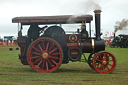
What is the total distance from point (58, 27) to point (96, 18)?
1.58m

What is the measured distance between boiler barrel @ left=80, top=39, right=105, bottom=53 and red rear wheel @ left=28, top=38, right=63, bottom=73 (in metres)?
0.96

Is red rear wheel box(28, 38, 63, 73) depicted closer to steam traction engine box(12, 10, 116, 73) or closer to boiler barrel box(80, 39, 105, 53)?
steam traction engine box(12, 10, 116, 73)

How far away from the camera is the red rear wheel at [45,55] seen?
29.0 feet

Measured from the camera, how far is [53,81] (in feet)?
22.9

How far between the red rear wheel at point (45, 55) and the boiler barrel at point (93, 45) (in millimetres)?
955

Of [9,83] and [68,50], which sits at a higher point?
[68,50]

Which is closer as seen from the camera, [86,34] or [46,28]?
[86,34]

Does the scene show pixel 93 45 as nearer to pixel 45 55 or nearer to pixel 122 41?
pixel 45 55

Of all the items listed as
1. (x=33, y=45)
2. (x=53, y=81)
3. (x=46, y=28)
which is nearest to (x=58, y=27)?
(x=46, y=28)

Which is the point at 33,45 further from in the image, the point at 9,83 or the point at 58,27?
the point at 9,83

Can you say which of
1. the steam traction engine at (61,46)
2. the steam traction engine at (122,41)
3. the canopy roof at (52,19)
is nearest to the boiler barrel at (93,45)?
the steam traction engine at (61,46)

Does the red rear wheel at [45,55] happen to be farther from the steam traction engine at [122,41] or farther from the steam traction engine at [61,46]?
the steam traction engine at [122,41]

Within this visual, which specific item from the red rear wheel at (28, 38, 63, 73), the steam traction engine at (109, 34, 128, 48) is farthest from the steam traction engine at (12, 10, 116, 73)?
the steam traction engine at (109, 34, 128, 48)

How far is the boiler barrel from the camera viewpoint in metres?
8.93
